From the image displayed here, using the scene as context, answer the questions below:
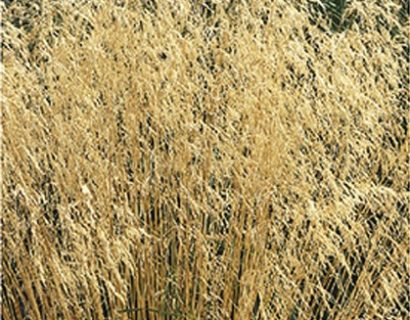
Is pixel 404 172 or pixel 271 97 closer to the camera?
pixel 271 97

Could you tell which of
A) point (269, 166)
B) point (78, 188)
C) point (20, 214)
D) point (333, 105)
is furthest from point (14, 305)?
point (333, 105)

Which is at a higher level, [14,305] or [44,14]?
[44,14]

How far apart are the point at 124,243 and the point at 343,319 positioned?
31.0 inches

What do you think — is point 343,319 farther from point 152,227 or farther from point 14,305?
point 14,305

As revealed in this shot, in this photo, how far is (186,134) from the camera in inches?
96.2

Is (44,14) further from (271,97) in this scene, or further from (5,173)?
(271,97)

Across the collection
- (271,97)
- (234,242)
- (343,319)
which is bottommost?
(343,319)

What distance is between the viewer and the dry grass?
236cm

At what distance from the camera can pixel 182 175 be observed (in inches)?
97.7

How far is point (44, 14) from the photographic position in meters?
2.72

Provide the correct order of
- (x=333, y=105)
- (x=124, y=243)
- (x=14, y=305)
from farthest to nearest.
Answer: (x=333, y=105) → (x=14, y=305) → (x=124, y=243)

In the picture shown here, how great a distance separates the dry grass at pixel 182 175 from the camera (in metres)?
2.36

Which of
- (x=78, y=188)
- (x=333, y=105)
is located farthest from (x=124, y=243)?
(x=333, y=105)

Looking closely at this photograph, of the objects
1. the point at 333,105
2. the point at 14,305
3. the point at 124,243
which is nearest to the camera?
the point at 124,243
